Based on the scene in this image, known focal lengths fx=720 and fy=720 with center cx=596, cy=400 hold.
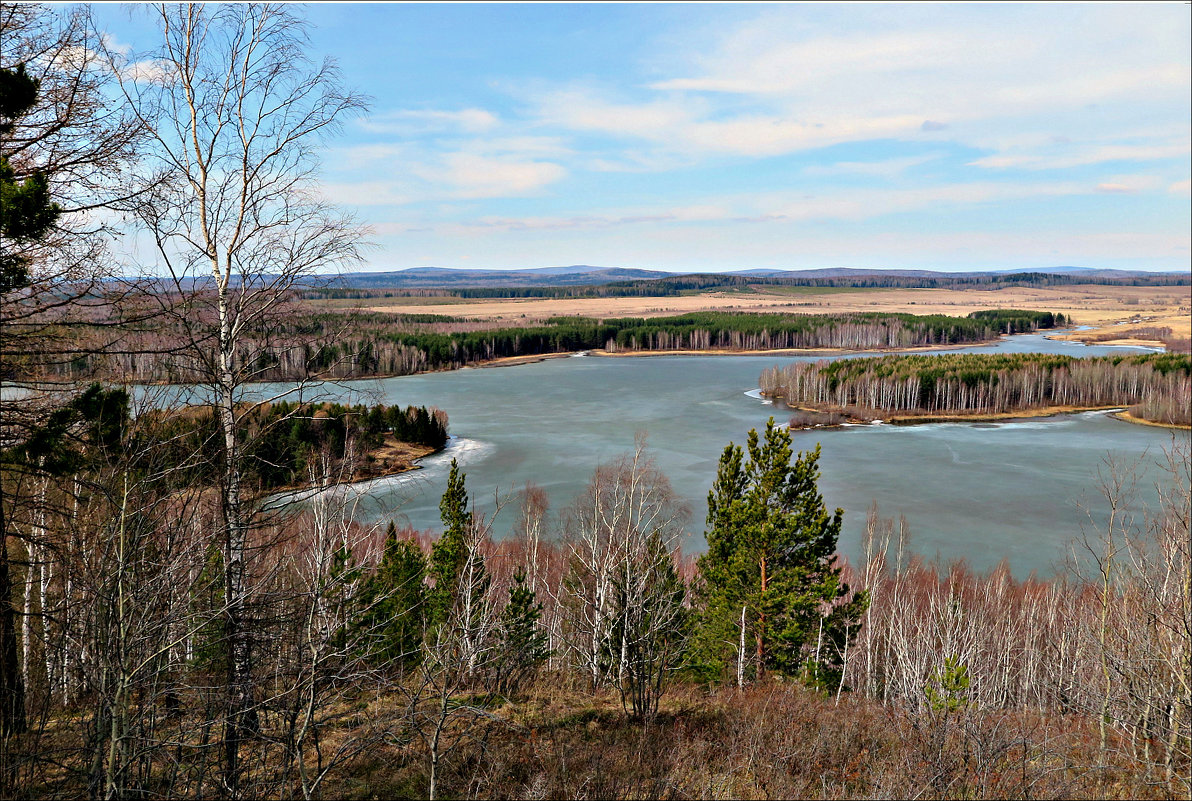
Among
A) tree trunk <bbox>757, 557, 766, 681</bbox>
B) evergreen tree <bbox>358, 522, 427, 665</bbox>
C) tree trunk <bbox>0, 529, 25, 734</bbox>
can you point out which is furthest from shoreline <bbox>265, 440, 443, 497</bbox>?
tree trunk <bbox>0, 529, 25, 734</bbox>

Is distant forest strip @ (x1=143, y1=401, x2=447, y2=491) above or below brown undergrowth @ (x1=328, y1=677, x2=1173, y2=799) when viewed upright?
above

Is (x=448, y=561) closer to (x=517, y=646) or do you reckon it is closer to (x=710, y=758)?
(x=517, y=646)

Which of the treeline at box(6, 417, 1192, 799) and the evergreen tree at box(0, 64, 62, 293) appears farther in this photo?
the evergreen tree at box(0, 64, 62, 293)

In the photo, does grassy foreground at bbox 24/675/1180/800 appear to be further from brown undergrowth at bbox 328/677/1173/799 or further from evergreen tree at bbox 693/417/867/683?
evergreen tree at bbox 693/417/867/683

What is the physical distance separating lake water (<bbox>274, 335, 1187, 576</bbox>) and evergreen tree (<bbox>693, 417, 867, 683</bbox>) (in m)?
9.56

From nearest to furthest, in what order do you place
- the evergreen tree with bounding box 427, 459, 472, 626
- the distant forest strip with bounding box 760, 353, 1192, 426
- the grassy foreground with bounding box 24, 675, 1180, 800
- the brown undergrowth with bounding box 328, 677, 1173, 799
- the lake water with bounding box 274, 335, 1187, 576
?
the grassy foreground with bounding box 24, 675, 1180, 800 → the brown undergrowth with bounding box 328, 677, 1173, 799 → the evergreen tree with bounding box 427, 459, 472, 626 → the lake water with bounding box 274, 335, 1187, 576 → the distant forest strip with bounding box 760, 353, 1192, 426

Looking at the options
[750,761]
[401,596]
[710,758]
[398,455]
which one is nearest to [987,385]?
[398,455]

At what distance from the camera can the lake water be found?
38562 mm

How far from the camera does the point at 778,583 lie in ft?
63.4

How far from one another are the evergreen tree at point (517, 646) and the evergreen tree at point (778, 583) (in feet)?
15.7

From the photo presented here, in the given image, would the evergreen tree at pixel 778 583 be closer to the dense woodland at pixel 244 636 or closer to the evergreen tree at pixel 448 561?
the dense woodland at pixel 244 636

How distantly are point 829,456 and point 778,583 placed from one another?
4054 centimetres

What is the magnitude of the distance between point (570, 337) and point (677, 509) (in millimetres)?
116324

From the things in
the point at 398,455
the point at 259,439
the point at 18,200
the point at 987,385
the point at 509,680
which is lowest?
the point at 398,455
